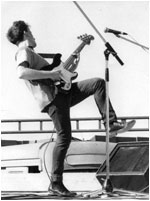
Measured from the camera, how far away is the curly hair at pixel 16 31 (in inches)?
137

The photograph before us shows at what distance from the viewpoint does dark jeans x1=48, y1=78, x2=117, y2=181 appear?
326cm

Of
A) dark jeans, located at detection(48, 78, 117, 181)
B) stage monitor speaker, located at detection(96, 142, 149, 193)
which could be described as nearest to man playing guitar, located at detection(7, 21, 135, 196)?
dark jeans, located at detection(48, 78, 117, 181)

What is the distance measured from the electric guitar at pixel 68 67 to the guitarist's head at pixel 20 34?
0.25 m

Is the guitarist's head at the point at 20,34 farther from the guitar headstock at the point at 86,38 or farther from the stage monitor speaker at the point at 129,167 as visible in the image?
the stage monitor speaker at the point at 129,167

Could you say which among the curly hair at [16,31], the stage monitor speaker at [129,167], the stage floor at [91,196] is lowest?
the stage floor at [91,196]

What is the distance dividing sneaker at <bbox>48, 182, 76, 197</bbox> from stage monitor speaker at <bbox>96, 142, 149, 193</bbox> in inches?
13.3

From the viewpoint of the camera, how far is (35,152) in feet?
12.6

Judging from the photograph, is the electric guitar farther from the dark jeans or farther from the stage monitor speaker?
the stage monitor speaker

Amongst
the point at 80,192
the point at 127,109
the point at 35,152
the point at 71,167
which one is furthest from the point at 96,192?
the point at 127,109

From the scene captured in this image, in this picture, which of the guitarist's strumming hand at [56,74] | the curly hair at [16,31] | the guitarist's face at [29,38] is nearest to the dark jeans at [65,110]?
the guitarist's strumming hand at [56,74]

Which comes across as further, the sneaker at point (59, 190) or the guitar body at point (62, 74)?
the guitar body at point (62, 74)

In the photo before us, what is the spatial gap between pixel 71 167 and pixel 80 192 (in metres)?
0.31

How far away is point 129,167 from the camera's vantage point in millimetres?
3273

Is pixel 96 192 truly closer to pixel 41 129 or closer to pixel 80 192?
pixel 80 192
